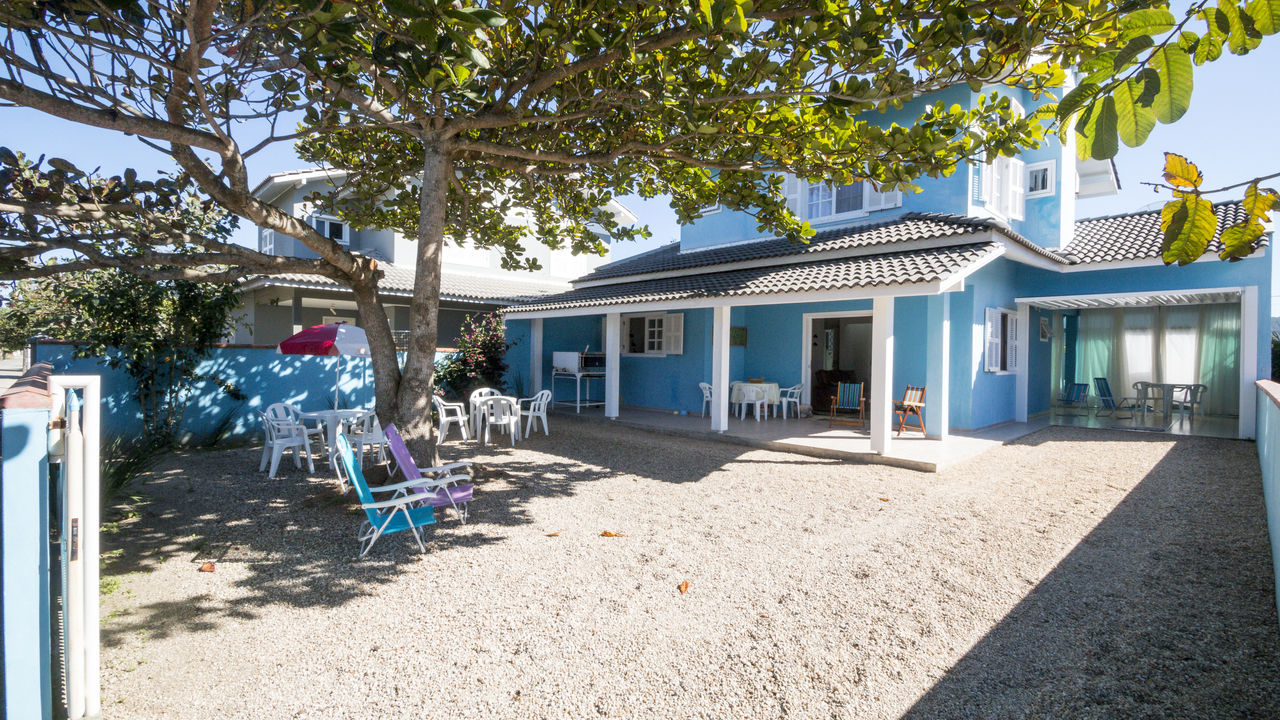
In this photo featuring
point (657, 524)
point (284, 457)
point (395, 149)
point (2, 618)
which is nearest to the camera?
point (2, 618)

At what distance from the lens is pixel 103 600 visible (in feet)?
13.0

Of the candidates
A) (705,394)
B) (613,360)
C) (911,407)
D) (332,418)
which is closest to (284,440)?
(332,418)

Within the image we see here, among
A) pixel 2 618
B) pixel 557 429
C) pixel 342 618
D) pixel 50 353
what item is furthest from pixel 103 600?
pixel 557 429

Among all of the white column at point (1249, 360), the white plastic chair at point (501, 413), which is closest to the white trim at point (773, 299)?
the white plastic chair at point (501, 413)

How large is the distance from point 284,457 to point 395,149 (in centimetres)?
475

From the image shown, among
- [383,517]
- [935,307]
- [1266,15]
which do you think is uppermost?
[935,307]

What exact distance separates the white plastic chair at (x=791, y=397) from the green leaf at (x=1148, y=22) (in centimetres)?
1142

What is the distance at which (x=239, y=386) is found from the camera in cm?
1043

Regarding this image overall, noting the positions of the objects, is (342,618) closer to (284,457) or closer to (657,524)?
(657,524)

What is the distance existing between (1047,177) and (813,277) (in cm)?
732

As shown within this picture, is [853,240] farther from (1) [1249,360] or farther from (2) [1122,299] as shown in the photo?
(1) [1249,360]

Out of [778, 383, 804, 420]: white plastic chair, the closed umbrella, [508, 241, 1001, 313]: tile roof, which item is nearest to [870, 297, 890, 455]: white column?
[508, 241, 1001, 313]: tile roof

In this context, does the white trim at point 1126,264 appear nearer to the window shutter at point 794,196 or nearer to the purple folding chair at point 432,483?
the window shutter at point 794,196

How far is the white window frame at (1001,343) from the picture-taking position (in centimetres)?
1140
